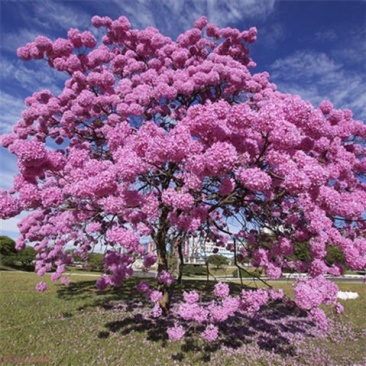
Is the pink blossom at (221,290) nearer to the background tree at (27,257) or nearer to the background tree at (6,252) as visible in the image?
the background tree at (27,257)

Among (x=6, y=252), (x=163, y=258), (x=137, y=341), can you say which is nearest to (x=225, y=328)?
(x=163, y=258)

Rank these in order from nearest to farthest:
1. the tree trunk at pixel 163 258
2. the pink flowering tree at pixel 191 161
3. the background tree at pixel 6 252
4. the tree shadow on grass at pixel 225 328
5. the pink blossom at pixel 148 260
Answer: the pink flowering tree at pixel 191 161
the tree shadow on grass at pixel 225 328
the pink blossom at pixel 148 260
the tree trunk at pixel 163 258
the background tree at pixel 6 252

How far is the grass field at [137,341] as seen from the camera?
6812mm

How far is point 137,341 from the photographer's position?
7836mm

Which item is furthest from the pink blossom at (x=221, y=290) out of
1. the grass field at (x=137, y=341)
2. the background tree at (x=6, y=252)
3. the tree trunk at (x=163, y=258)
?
the background tree at (x=6, y=252)

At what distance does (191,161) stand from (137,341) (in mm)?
5708

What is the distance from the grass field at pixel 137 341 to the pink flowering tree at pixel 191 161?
1249 mm

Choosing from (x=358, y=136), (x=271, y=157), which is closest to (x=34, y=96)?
(x=271, y=157)

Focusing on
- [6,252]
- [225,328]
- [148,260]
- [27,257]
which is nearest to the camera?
[148,260]

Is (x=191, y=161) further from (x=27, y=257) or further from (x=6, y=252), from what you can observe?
(x=6, y=252)

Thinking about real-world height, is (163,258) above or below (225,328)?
above

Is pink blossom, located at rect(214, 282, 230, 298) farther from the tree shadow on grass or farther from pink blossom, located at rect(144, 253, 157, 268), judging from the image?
pink blossom, located at rect(144, 253, 157, 268)

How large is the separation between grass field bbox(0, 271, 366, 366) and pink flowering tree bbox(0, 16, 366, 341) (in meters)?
1.25

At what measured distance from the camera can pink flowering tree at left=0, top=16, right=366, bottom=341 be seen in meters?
Result: 4.62
